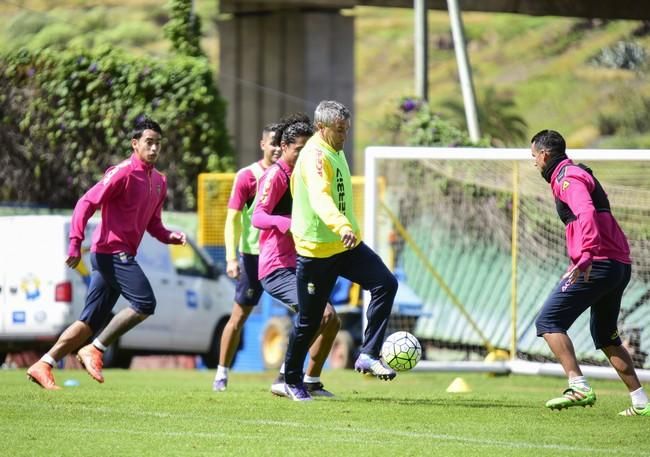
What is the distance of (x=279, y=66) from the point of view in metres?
29.0

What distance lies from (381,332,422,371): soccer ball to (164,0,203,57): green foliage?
16744 mm

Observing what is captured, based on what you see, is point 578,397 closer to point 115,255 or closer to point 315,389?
point 315,389

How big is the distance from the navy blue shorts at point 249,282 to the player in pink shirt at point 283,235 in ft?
2.35

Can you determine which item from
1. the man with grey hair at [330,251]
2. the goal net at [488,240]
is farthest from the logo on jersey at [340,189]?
the goal net at [488,240]

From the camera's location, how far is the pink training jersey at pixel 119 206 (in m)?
11.6

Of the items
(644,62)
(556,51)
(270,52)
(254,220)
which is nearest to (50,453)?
(254,220)

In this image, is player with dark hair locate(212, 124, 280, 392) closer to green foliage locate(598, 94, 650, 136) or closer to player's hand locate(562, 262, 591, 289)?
player's hand locate(562, 262, 591, 289)

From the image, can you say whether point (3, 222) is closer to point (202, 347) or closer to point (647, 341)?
point (202, 347)

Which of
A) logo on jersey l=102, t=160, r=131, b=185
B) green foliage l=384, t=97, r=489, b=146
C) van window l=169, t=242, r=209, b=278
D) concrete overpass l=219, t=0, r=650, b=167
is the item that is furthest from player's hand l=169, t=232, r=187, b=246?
concrete overpass l=219, t=0, r=650, b=167

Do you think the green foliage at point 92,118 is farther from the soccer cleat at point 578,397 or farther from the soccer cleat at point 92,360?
the soccer cleat at point 578,397

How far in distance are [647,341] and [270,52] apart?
14897 mm

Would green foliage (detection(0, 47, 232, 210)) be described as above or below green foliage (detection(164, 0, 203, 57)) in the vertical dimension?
below

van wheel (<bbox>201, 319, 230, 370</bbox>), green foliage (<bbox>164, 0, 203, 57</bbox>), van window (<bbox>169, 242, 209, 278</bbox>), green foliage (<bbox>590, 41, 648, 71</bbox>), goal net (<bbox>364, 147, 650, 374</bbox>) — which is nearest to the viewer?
goal net (<bbox>364, 147, 650, 374</bbox>)

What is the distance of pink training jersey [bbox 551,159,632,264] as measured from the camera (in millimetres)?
10023
